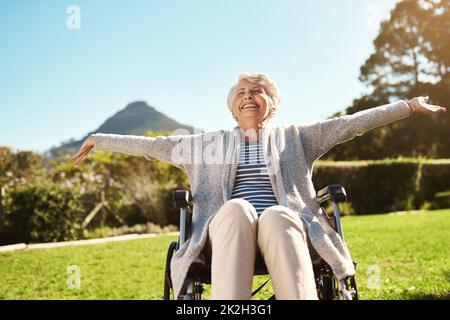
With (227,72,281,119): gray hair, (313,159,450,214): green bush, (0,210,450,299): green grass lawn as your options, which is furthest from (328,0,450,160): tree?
(227,72,281,119): gray hair

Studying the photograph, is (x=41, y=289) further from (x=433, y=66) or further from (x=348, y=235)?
(x=433, y=66)

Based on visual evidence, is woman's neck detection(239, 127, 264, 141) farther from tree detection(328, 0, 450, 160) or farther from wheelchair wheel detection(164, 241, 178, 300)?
tree detection(328, 0, 450, 160)

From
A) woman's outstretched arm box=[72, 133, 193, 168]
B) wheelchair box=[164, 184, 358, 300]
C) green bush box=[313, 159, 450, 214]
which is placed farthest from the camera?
green bush box=[313, 159, 450, 214]

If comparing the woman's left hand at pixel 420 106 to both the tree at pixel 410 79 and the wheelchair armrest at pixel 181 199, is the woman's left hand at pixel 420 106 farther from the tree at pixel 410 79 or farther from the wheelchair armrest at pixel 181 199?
the tree at pixel 410 79

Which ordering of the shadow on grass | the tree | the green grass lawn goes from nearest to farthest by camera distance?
the shadow on grass
the green grass lawn
the tree

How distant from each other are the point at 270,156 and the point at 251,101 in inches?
12.2

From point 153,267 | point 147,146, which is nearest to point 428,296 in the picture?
point 147,146

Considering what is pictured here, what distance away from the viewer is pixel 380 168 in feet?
36.7

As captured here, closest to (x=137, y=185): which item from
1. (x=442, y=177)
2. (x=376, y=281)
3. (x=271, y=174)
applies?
(x=376, y=281)

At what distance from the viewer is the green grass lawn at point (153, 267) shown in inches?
140

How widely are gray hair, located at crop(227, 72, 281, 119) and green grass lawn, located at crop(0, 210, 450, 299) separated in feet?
4.73

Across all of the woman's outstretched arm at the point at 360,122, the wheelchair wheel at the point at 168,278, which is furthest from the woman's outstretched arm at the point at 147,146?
the woman's outstretched arm at the point at 360,122

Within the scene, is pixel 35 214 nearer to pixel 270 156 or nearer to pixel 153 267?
pixel 153 267

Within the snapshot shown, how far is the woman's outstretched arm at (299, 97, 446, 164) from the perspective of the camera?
2260mm
